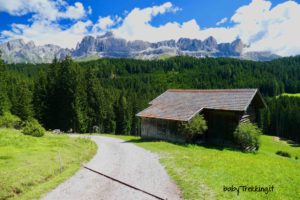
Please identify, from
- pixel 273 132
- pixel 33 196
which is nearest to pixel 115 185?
pixel 33 196

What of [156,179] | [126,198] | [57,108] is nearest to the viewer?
[126,198]

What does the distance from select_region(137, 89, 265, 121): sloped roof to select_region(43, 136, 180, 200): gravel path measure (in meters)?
13.4

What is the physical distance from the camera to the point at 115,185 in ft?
51.0

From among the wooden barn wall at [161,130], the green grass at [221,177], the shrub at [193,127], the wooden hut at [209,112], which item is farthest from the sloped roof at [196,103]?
the green grass at [221,177]

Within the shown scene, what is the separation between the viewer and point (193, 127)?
32.6 m

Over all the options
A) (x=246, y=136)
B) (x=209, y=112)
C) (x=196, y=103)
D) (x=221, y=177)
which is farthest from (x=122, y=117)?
(x=221, y=177)

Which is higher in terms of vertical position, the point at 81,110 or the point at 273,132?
the point at 81,110

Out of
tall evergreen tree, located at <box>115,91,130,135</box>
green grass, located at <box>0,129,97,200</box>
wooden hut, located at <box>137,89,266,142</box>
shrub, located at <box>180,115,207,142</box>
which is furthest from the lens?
tall evergreen tree, located at <box>115,91,130,135</box>

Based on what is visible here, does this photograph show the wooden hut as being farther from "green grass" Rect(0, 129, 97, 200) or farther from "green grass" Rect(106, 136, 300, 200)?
"green grass" Rect(0, 129, 97, 200)

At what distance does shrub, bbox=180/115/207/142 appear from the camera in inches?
1284

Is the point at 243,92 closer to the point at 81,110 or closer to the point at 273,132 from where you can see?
the point at 81,110

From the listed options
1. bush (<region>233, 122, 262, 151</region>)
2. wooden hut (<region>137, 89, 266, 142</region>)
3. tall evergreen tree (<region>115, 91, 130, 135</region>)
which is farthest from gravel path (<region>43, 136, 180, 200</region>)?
tall evergreen tree (<region>115, 91, 130, 135</region>)

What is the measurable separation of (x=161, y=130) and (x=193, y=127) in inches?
261

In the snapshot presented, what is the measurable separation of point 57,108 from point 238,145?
38742 millimetres
